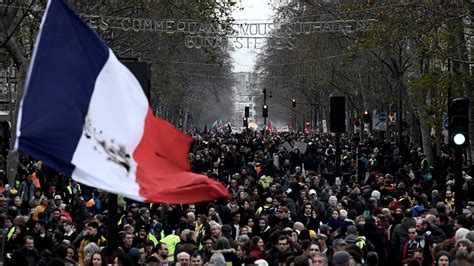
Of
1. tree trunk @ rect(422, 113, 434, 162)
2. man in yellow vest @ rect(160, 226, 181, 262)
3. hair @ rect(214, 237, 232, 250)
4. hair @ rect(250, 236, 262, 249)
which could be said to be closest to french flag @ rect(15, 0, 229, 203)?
hair @ rect(214, 237, 232, 250)

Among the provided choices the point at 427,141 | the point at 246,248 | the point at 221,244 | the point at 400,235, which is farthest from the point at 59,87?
the point at 427,141

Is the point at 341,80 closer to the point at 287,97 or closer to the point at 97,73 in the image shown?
the point at 287,97

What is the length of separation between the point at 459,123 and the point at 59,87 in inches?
410

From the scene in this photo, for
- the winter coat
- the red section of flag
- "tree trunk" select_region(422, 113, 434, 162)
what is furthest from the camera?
"tree trunk" select_region(422, 113, 434, 162)

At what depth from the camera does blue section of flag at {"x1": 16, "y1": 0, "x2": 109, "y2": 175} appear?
8.51 metres

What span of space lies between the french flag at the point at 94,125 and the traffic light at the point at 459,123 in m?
9.12

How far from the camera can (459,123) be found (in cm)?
1817

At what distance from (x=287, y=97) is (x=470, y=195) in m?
92.9

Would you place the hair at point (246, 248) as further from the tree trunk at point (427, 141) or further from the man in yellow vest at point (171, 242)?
the tree trunk at point (427, 141)

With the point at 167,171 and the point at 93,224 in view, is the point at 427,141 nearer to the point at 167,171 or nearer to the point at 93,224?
the point at 93,224

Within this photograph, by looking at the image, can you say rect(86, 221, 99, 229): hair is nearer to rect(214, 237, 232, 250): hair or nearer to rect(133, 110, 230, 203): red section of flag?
rect(214, 237, 232, 250): hair

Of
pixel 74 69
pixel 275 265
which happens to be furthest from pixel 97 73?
pixel 275 265

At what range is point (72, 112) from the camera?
8844 millimetres

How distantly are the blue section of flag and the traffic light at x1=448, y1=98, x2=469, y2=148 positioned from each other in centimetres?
973
